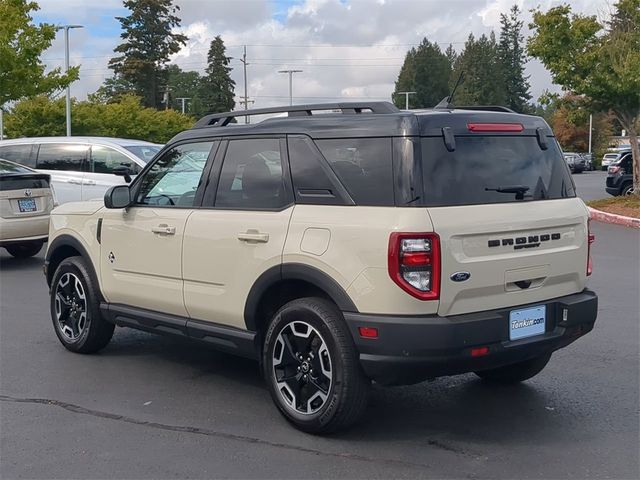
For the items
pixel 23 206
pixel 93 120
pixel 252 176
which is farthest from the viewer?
pixel 93 120

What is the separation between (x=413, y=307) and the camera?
430 cm

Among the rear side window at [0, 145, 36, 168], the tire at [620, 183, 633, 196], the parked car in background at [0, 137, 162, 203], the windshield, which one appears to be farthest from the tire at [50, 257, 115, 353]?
the tire at [620, 183, 633, 196]

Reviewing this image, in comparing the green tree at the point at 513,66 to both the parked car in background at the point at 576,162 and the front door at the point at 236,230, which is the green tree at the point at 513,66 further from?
the front door at the point at 236,230

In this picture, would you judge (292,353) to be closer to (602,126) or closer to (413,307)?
(413,307)

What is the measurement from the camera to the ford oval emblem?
433cm

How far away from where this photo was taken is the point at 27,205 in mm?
11609

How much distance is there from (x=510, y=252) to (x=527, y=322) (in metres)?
0.44

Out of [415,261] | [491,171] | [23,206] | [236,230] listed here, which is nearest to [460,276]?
[415,261]

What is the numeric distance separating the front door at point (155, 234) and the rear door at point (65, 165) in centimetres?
874

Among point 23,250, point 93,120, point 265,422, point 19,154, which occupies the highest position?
point 93,120

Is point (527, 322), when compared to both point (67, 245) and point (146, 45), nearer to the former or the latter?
point (67, 245)

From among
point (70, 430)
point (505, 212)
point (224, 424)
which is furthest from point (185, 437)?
point (505, 212)

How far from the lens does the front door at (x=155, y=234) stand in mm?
5668

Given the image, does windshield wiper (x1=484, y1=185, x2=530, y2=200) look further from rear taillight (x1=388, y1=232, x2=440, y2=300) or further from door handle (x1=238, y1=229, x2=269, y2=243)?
door handle (x1=238, y1=229, x2=269, y2=243)
